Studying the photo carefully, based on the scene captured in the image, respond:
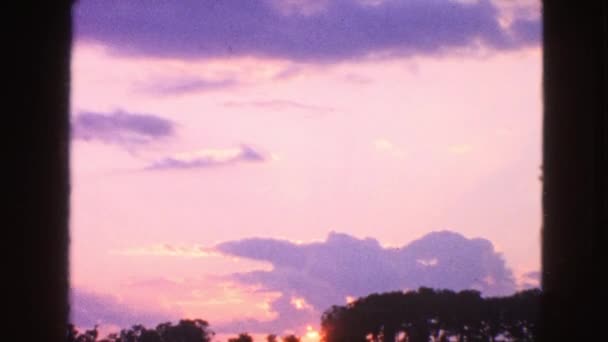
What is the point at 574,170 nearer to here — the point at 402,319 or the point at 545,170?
the point at 545,170

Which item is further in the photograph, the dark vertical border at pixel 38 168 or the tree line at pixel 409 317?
the tree line at pixel 409 317

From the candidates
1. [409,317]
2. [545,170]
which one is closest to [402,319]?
[409,317]

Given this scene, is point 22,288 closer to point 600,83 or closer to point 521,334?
point 600,83

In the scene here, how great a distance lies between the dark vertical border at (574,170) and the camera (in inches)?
83.7

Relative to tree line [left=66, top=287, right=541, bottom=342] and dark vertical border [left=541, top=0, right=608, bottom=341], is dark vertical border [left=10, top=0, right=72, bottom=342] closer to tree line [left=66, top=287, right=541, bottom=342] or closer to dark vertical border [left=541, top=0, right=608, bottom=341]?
dark vertical border [left=541, top=0, right=608, bottom=341]

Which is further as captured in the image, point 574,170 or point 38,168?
point 38,168

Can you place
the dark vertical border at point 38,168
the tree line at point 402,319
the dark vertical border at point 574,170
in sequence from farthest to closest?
the tree line at point 402,319 < the dark vertical border at point 38,168 < the dark vertical border at point 574,170

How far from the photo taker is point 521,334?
5.09m

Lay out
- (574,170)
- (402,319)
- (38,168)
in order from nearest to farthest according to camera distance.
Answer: (574,170), (38,168), (402,319)

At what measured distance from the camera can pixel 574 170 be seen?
2.21 m

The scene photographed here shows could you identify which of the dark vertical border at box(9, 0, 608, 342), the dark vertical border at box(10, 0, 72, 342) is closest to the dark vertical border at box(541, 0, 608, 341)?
the dark vertical border at box(9, 0, 608, 342)

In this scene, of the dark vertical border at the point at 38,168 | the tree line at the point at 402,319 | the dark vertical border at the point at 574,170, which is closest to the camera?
the dark vertical border at the point at 574,170

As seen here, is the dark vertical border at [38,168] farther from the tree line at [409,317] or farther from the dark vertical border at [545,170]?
the tree line at [409,317]

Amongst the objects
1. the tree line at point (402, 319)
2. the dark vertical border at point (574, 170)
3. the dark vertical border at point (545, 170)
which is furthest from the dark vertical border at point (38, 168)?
the tree line at point (402, 319)
